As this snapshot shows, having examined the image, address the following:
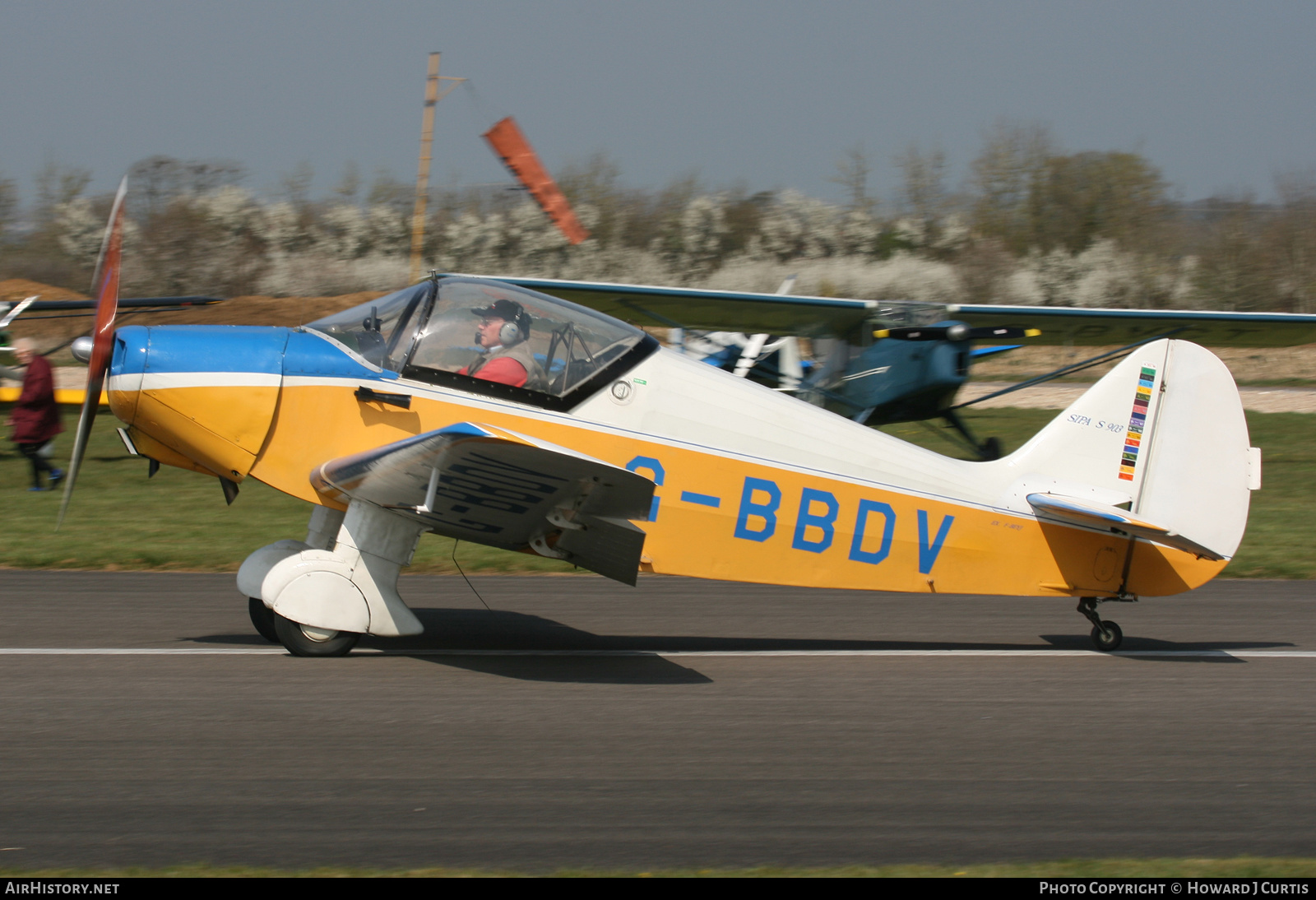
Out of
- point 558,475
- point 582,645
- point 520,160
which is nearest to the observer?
point 558,475

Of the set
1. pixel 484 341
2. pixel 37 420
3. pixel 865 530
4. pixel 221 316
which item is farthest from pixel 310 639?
pixel 221 316

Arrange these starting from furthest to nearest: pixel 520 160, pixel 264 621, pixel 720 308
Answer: pixel 520 160
pixel 720 308
pixel 264 621

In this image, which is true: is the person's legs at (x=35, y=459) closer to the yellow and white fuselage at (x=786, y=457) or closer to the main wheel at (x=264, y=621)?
the main wheel at (x=264, y=621)

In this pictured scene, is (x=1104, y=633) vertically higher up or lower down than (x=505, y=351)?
lower down

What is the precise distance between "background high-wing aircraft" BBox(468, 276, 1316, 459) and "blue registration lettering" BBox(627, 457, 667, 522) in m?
6.46

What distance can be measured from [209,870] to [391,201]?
147 ft

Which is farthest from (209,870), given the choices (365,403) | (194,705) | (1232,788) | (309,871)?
(1232,788)

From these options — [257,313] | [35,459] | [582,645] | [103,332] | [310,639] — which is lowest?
[35,459]

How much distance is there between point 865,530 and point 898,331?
7057 mm

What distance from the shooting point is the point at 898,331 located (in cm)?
1263

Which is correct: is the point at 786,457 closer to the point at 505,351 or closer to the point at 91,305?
the point at 505,351

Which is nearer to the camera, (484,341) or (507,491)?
(507,491)

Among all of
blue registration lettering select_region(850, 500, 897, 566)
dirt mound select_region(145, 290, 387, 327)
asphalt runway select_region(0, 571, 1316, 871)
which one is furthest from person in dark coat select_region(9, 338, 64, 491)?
dirt mound select_region(145, 290, 387, 327)

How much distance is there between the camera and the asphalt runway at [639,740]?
3.77 m
